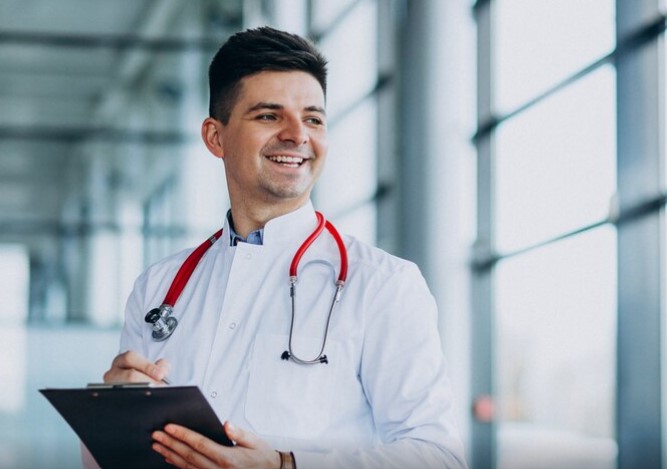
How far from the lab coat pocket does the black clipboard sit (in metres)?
0.14

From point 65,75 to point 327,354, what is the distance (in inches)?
336

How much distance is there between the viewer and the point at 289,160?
2.08 m

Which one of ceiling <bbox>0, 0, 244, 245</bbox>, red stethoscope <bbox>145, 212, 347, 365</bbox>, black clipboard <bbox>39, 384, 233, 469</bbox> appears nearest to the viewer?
black clipboard <bbox>39, 384, 233, 469</bbox>

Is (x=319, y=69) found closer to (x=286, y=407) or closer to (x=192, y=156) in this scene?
(x=286, y=407)

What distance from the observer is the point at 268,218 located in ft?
7.14

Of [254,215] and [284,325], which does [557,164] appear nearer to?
[254,215]

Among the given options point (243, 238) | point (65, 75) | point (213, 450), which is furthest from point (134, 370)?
point (65, 75)

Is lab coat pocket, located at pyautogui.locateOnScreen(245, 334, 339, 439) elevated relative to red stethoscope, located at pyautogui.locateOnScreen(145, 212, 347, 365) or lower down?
lower down

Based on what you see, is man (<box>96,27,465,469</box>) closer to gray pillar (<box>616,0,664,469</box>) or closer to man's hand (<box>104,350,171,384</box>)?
man's hand (<box>104,350,171,384</box>)

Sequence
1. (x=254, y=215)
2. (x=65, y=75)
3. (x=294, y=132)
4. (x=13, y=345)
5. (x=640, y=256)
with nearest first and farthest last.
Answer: (x=294, y=132), (x=254, y=215), (x=640, y=256), (x=13, y=345), (x=65, y=75)

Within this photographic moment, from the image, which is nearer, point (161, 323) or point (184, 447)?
point (184, 447)

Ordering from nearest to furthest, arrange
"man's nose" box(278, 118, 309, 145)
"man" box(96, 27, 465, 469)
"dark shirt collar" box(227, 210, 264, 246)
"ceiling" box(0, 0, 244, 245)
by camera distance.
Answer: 1. "man" box(96, 27, 465, 469)
2. "man's nose" box(278, 118, 309, 145)
3. "dark shirt collar" box(227, 210, 264, 246)
4. "ceiling" box(0, 0, 244, 245)

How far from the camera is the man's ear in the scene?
7.50 feet

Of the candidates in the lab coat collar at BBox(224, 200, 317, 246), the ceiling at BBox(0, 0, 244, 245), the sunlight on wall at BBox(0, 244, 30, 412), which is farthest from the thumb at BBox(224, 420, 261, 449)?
the ceiling at BBox(0, 0, 244, 245)
